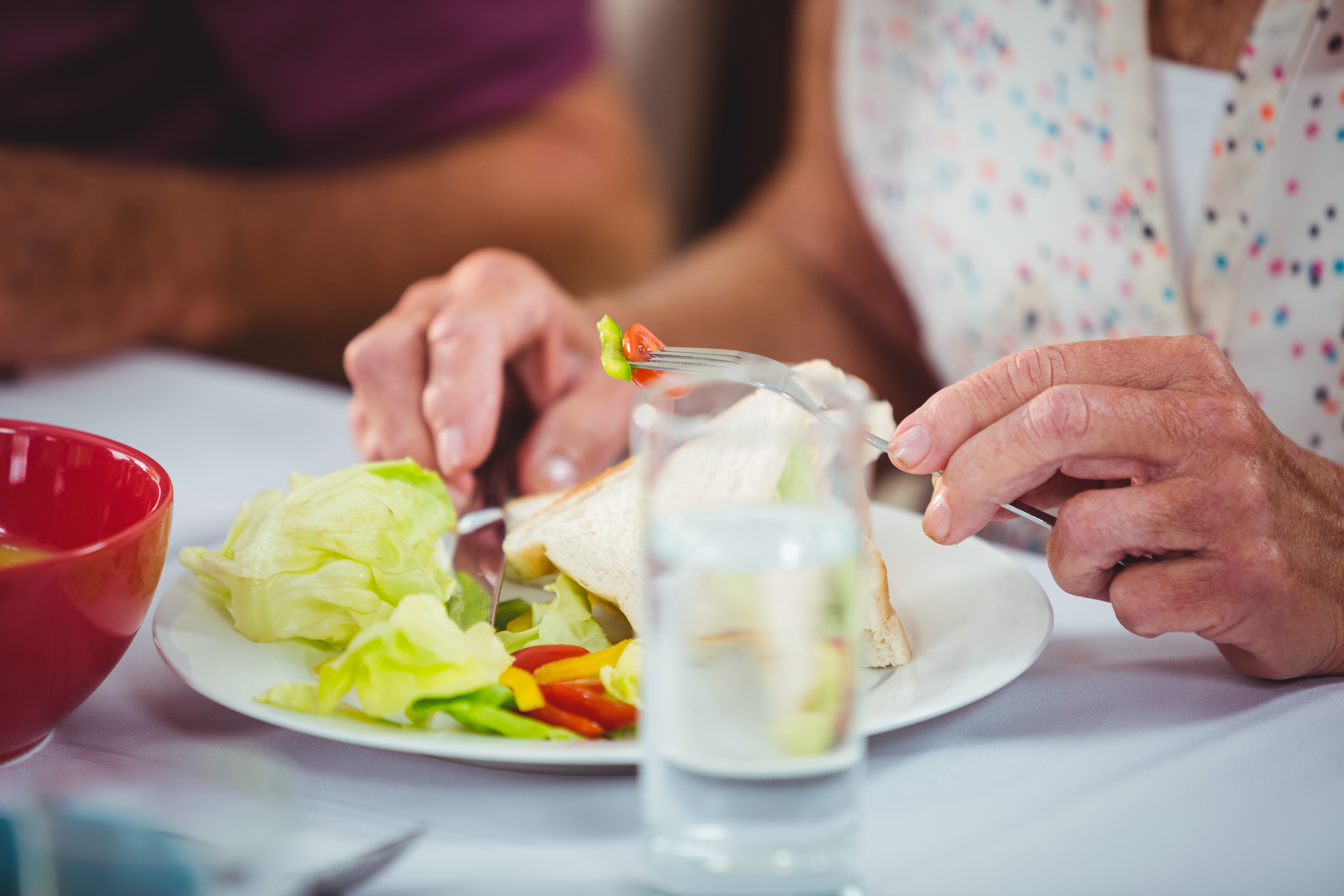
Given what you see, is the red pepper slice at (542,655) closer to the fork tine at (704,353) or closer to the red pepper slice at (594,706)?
the red pepper slice at (594,706)

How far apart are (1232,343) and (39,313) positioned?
1.38 metres

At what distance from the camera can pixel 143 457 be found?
0.64 meters

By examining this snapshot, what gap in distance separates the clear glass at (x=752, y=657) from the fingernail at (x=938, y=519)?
0.18 m

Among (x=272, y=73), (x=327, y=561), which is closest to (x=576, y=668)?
(x=327, y=561)

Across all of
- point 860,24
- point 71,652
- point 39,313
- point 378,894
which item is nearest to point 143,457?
point 71,652

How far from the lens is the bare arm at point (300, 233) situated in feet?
4.78

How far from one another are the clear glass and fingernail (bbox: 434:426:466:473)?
46 cm

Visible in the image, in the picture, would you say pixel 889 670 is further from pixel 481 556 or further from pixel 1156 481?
pixel 481 556

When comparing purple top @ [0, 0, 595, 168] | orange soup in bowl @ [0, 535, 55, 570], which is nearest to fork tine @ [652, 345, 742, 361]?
orange soup in bowl @ [0, 535, 55, 570]

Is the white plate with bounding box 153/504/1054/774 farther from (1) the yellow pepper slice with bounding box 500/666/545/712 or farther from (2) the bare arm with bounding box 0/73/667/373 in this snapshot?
(2) the bare arm with bounding box 0/73/667/373

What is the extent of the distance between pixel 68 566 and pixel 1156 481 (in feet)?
1.85

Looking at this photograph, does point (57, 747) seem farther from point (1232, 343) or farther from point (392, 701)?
point (1232, 343)

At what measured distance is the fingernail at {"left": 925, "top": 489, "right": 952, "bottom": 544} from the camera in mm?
626

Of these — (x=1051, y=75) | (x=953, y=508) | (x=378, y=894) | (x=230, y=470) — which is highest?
(x=1051, y=75)
